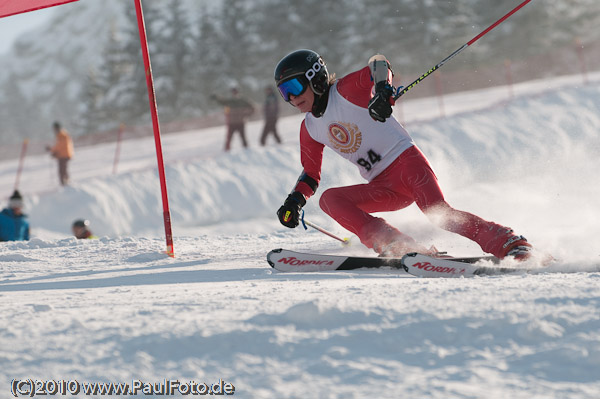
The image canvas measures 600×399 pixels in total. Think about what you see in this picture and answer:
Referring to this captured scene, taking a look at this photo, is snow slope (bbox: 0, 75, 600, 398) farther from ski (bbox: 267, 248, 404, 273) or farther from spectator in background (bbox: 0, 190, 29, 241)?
spectator in background (bbox: 0, 190, 29, 241)

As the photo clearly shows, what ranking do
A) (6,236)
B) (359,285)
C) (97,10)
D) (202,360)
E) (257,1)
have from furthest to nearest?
1. (97,10)
2. (257,1)
3. (6,236)
4. (359,285)
5. (202,360)

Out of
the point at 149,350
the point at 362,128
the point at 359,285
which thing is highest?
the point at 362,128

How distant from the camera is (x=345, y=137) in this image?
450 centimetres

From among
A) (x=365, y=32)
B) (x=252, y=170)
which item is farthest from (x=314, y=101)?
(x=365, y=32)

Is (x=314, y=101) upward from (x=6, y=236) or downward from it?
upward

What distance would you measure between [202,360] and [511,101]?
16.5m

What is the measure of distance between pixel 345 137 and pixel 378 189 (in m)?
0.44

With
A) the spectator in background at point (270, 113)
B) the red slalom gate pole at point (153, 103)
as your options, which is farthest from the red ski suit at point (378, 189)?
the spectator in background at point (270, 113)

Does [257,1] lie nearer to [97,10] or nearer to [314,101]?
[314,101]

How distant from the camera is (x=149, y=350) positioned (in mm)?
2238

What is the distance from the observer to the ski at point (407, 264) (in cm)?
377

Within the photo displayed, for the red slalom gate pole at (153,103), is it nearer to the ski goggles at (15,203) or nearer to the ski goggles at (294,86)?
the ski goggles at (294,86)

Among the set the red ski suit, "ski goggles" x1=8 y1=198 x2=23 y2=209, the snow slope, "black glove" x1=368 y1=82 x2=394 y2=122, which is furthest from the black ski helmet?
"ski goggles" x1=8 y1=198 x2=23 y2=209

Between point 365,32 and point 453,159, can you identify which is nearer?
point 453,159
